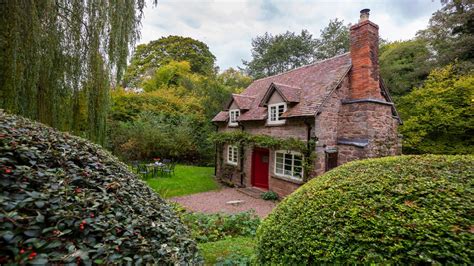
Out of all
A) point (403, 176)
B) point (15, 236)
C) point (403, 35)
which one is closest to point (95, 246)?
point (15, 236)

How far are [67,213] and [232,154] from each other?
1299 cm

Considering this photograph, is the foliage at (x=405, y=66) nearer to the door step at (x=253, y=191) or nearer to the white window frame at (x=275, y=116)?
the white window frame at (x=275, y=116)

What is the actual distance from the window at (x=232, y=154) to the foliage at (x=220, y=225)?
24.0 feet

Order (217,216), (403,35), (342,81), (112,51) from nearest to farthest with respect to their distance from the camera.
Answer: (112,51) < (217,216) < (342,81) < (403,35)

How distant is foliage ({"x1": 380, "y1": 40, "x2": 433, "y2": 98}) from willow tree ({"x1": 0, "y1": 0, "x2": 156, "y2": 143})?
64.2ft

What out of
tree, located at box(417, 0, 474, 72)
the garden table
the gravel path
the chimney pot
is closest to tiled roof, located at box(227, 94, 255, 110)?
the gravel path

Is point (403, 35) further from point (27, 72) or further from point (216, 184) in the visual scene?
point (27, 72)

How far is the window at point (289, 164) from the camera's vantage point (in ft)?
32.9

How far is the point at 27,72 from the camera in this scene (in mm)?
4492

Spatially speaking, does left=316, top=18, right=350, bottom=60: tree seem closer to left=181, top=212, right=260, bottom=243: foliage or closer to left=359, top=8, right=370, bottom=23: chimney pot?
left=359, top=8, right=370, bottom=23: chimney pot

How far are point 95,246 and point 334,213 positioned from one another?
2552 mm

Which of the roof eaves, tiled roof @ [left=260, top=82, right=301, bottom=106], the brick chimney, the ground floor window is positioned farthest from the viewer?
tiled roof @ [left=260, top=82, right=301, bottom=106]

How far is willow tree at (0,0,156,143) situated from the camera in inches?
167

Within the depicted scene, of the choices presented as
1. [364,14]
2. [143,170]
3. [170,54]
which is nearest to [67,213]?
[364,14]
